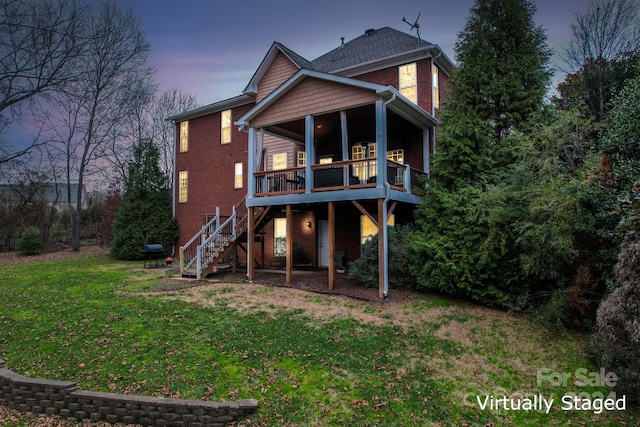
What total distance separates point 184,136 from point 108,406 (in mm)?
17657

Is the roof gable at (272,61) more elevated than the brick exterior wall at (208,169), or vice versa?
the roof gable at (272,61)

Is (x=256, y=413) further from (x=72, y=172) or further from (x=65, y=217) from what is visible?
(x=65, y=217)

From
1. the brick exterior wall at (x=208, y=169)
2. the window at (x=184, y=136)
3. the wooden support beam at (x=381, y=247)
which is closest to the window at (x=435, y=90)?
the wooden support beam at (x=381, y=247)

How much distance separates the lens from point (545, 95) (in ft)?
35.8

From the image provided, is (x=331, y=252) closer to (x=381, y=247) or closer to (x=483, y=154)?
(x=381, y=247)

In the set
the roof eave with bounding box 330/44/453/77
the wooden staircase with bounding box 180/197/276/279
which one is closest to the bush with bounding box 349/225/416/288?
the wooden staircase with bounding box 180/197/276/279

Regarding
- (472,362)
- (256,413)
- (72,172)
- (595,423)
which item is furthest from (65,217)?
(595,423)

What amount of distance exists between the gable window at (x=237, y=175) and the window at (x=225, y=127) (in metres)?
1.56

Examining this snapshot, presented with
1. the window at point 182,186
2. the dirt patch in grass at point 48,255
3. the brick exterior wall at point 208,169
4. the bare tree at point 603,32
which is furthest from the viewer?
the window at point 182,186

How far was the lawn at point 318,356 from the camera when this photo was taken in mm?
4773

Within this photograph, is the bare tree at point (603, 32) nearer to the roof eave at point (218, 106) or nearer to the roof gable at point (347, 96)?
the roof gable at point (347, 96)

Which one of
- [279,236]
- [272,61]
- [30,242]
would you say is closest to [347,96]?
[272,61]

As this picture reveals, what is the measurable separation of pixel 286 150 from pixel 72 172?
57.7ft

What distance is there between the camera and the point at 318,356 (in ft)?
19.9
